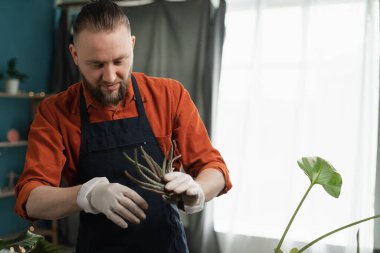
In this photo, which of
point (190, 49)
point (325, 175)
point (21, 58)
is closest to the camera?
point (325, 175)

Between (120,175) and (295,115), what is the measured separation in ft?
6.62

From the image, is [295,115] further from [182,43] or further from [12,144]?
[12,144]

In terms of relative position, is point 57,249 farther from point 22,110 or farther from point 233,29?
point 22,110

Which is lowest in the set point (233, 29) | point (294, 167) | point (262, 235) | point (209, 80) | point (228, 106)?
point (262, 235)

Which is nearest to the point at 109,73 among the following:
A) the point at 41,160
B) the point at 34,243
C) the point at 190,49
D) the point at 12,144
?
the point at 41,160

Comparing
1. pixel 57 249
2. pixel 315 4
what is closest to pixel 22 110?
pixel 315 4

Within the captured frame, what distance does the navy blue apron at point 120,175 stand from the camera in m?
1.22

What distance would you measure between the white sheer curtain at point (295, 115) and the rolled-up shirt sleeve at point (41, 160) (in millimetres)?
2089

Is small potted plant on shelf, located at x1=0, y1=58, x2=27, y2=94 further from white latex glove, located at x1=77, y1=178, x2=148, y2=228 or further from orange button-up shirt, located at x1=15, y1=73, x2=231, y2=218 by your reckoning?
white latex glove, located at x1=77, y1=178, x2=148, y2=228

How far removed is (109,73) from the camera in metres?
1.07

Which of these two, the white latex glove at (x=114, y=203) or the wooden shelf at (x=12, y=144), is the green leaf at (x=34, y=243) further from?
the wooden shelf at (x=12, y=144)

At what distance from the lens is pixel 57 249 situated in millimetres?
775

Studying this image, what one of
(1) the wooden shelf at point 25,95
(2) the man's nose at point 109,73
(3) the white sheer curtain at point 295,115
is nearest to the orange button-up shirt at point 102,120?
(2) the man's nose at point 109,73

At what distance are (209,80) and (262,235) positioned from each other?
1268 mm
